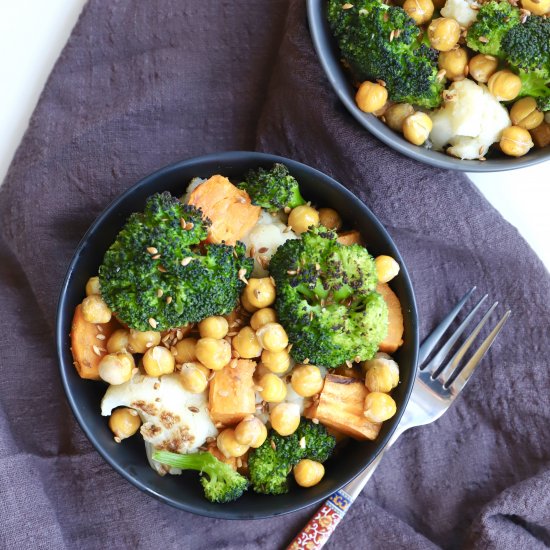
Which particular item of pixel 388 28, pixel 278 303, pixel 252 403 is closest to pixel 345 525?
pixel 252 403

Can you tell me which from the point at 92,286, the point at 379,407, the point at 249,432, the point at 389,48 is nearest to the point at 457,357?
the point at 379,407

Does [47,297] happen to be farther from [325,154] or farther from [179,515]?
[325,154]

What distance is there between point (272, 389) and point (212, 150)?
1108mm

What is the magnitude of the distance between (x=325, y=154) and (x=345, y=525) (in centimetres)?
148

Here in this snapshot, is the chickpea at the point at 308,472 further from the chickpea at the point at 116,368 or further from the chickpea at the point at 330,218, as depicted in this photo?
the chickpea at the point at 330,218

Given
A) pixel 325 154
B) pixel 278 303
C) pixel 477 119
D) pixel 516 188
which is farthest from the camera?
pixel 516 188

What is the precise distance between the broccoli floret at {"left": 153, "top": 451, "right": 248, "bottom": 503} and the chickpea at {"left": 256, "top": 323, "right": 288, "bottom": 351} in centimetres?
43

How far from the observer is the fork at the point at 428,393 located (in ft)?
8.89

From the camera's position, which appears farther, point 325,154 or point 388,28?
point 325,154

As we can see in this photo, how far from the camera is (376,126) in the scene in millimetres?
2455

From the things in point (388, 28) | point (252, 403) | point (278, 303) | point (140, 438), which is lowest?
point (140, 438)

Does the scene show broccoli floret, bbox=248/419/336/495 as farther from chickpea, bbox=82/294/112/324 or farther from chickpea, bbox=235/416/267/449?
chickpea, bbox=82/294/112/324

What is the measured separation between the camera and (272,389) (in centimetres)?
226

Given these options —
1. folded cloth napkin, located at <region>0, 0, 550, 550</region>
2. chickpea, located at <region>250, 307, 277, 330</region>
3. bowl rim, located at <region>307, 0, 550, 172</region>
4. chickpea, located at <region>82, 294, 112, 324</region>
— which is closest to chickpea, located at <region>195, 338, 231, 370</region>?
chickpea, located at <region>250, 307, 277, 330</region>
